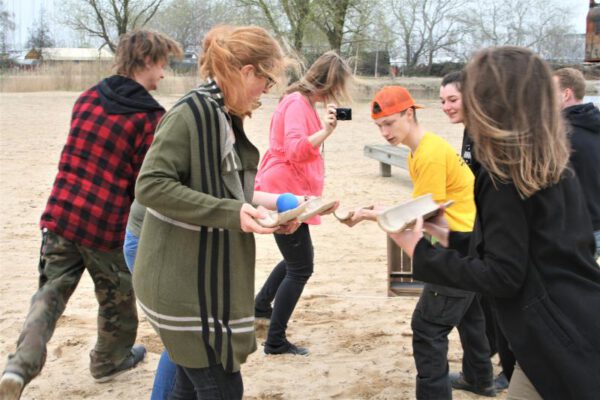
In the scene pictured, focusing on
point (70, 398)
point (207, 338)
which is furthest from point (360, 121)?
point (207, 338)

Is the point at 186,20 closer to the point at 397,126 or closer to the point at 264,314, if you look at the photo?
the point at 264,314

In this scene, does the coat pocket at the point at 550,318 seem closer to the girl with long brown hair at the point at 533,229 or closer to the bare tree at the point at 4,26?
the girl with long brown hair at the point at 533,229

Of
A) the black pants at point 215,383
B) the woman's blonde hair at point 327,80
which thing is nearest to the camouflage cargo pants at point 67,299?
the black pants at point 215,383

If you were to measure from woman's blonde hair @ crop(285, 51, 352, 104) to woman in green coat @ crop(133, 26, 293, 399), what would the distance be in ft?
6.09

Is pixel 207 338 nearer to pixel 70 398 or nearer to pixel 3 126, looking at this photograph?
pixel 70 398

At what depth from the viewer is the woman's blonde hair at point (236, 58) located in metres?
2.61

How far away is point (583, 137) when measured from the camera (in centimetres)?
405

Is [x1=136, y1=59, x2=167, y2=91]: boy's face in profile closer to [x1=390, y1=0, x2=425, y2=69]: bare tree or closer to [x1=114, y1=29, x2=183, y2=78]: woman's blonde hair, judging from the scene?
[x1=114, y1=29, x2=183, y2=78]: woman's blonde hair

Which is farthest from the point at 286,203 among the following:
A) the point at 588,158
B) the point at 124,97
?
the point at 588,158

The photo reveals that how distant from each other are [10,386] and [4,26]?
6234 centimetres

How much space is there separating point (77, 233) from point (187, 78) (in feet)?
96.1

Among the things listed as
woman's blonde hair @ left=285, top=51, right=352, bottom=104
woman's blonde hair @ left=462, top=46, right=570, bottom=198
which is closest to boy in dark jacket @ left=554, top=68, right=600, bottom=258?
woman's blonde hair @ left=285, top=51, right=352, bottom=104

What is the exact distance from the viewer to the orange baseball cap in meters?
3.63

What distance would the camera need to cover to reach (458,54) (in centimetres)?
4841
